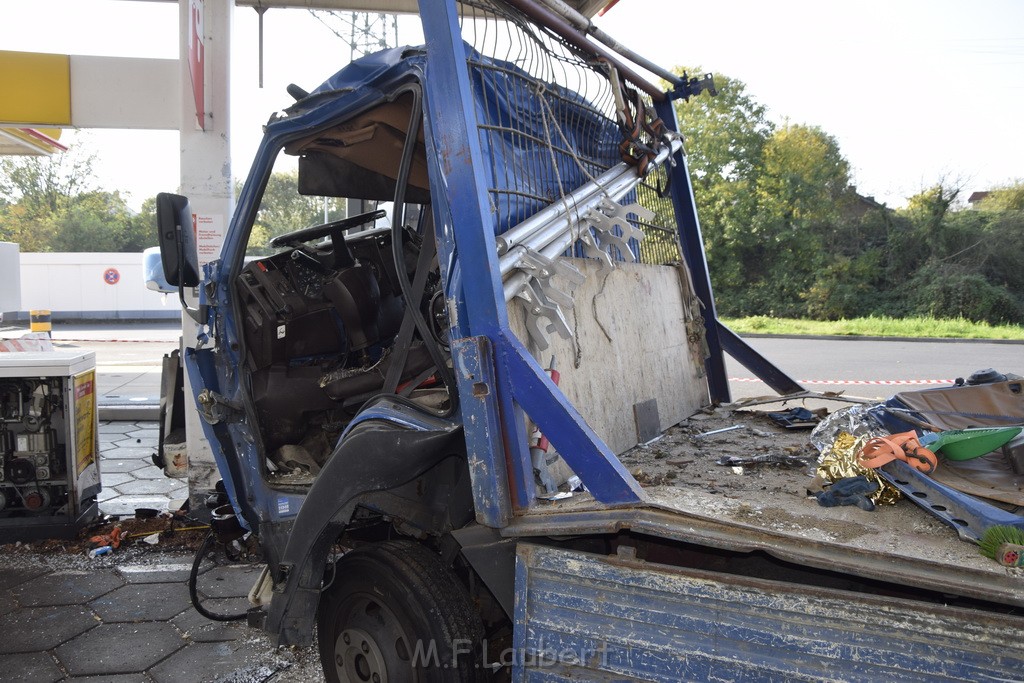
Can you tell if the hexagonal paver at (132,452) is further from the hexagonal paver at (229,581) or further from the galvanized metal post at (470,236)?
the galvanized metal post at (470,236)

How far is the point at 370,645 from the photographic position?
7.84 feet

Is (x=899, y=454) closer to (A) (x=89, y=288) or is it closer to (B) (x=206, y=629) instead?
(B) (x=206, y=629)

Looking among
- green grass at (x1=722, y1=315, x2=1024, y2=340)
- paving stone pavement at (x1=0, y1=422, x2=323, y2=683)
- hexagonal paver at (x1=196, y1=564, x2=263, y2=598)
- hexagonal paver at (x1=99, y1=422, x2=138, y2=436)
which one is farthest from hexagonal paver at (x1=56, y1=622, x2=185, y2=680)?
green grass at (x1=722, y1=315, x2=1024, y2=340)

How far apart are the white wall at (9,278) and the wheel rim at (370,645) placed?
337 inches

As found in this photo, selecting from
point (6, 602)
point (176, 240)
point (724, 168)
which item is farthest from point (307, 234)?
point (724, 168)

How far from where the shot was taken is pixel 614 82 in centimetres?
327

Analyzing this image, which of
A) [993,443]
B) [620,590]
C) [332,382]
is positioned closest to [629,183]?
[332,382]

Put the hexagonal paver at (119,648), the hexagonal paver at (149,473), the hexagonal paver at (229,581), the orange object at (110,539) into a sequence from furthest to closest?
1. the hexagonal paver at (149,473)
2. the orange object at (110,539)
3. the hexagonal paver at (229,581)
4. the hexagonal paver at (119,648)

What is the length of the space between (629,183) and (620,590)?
2.00 m

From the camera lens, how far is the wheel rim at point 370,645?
7.58 feet

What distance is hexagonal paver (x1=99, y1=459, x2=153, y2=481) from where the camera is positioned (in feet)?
21.2

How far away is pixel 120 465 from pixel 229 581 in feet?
10.4

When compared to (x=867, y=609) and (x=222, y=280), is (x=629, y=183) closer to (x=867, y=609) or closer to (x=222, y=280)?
(x=222, y=280)

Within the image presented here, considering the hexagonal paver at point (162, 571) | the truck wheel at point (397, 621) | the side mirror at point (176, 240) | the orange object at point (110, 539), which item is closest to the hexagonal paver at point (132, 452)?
the orange object at point (110, 539)
